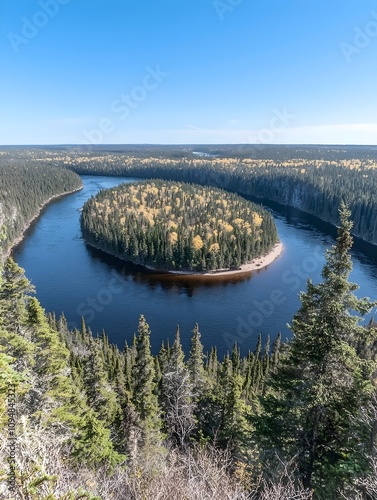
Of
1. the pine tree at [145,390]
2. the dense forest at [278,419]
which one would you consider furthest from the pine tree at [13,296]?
the pine tree at [145,390]

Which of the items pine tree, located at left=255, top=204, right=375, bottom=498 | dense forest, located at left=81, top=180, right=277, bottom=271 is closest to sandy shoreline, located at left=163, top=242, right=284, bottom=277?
dense forest, located at left=81, top=180, right=277, bottom=271

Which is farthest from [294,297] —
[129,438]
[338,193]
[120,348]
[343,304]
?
[338,193]

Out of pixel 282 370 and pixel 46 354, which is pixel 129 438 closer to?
pixel 46 354

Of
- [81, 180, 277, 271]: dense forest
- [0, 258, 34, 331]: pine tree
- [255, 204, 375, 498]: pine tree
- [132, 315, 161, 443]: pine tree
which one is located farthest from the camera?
[81, 180, 277, 271]: dense forest

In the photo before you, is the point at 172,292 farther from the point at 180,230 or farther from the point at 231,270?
the point at 180,230

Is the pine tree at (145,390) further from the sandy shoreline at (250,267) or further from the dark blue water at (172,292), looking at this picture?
the sandy shoreline at (250,267)

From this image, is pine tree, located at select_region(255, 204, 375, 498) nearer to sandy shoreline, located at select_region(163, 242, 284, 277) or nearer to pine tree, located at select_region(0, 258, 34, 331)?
pine tree, located at select_region(0, 258, 34, 331)

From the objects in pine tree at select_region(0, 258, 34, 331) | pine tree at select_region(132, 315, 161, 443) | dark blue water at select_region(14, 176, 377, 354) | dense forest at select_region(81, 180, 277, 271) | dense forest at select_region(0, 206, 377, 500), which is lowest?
dark blue water at select_region(14, 176, 377, 354)
